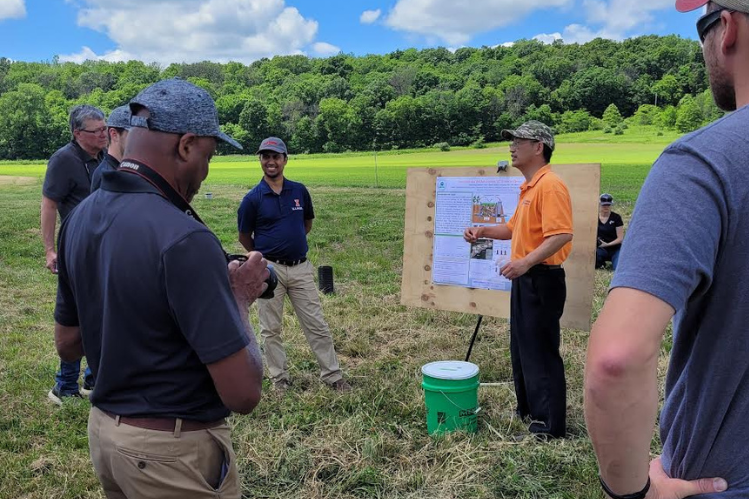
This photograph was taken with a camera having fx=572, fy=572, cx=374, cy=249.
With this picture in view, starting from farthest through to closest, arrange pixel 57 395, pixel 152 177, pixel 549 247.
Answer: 1. pixel 57 395
2. pixel 549 247
3. pixel 152 177

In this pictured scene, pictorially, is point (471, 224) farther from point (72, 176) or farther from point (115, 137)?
point (72, 176)

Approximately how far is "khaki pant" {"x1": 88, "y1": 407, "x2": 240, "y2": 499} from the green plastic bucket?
2.35 meters

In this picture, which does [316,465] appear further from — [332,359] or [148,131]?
[148,131]

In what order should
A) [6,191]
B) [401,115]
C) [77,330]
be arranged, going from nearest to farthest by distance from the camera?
[77,330] < [6,191] < [401,115]

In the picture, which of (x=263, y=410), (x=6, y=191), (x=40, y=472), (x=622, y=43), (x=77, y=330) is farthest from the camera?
(x=622, y=43)

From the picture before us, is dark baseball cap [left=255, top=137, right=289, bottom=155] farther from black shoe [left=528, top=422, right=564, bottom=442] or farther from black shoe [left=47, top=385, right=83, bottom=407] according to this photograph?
black shoe [left=528, top=422, right=564, bottom=442]

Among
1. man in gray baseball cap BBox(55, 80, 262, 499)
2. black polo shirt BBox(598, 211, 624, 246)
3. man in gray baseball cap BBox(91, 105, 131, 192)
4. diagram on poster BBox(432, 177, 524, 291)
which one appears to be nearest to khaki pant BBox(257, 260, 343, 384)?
diagram on poster BBox(432, 177, 524, 291)

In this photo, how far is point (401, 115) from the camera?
139ft

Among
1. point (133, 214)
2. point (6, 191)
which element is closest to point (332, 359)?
point (133, 214)

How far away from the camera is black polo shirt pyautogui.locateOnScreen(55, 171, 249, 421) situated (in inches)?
62.0

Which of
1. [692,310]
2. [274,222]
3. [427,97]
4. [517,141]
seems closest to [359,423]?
[274,222]

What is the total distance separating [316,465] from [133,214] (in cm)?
258

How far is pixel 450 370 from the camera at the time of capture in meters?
4.10

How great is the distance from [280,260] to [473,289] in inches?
69.8
